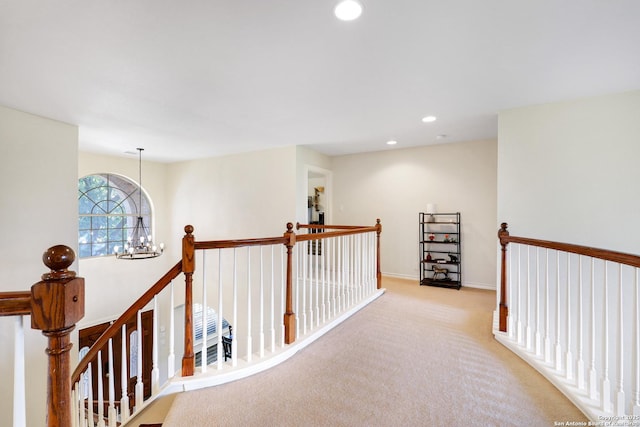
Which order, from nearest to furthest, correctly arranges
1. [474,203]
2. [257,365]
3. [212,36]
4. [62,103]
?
[212,36]
[257,365]
[62,103]
[474,203]

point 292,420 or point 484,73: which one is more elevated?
point 484,73

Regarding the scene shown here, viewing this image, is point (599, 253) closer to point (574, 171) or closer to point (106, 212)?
point (574, 171)

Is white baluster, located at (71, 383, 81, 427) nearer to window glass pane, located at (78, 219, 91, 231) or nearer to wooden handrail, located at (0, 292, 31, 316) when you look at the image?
wooden handrail, located at (0, 292, 31, 316)

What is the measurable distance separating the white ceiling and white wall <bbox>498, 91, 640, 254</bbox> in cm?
21

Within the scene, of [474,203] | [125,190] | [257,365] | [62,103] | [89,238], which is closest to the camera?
[257,365]

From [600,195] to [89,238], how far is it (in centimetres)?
795

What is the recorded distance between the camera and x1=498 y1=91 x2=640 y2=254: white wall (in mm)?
2709

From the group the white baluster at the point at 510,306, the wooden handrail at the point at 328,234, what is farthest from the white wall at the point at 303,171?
the white baluster at the point at 510,306

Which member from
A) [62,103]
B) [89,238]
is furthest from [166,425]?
[89,238]

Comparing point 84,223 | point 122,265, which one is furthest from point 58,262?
point 122,265

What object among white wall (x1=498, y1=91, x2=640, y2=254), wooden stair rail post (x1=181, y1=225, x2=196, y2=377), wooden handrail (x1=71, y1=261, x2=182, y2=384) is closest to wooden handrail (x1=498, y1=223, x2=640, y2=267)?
white wall (x1=498, y1=91, x2=640, y2=254)

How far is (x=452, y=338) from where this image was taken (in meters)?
2.75

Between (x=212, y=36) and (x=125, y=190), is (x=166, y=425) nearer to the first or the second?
(x=212, y=36)

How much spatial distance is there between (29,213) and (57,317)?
3.56 meters
